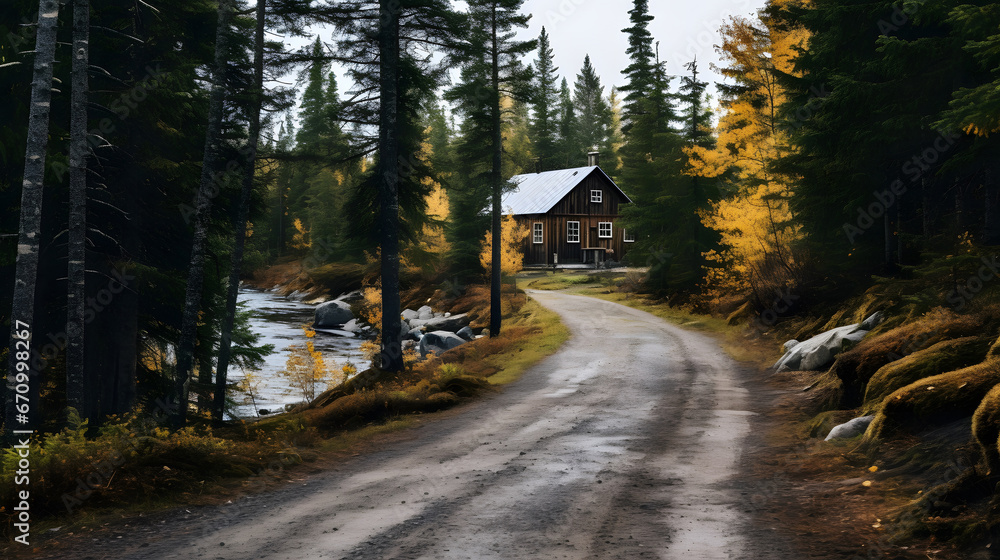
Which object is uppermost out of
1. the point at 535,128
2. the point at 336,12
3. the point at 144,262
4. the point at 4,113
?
the point at 535,128

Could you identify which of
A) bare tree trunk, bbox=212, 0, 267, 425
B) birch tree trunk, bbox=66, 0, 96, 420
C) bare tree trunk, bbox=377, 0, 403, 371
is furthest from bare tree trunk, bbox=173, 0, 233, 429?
bare tree trunk, bbox=377, 0, 403, 371

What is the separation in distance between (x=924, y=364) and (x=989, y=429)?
3.54 m

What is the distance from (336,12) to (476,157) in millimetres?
9562

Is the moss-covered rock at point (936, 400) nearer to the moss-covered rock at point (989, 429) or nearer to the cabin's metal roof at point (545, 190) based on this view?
the moss-covered rock at point (989, 429)

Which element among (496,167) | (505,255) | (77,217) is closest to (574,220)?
(505,255)

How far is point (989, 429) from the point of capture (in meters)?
6.58

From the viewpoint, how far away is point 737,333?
2377 centimetres

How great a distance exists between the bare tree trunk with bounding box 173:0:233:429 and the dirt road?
6.01m

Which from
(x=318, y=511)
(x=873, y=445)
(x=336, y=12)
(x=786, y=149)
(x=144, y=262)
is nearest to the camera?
(x=318, y=511)

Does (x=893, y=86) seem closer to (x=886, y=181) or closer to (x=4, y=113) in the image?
(x=886, y=181)

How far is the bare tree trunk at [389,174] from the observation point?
56.2ft

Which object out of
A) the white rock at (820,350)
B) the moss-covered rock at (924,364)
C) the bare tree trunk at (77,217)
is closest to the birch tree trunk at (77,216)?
the bare tree trunk at (77,217)

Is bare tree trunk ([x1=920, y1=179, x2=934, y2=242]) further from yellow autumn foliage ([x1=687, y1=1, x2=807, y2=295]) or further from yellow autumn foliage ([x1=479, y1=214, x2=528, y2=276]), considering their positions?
yellow autumn foliage ([x1=479, y1=214, x2=528, y2=276])

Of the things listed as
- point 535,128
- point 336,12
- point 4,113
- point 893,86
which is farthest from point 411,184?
point 535,128
